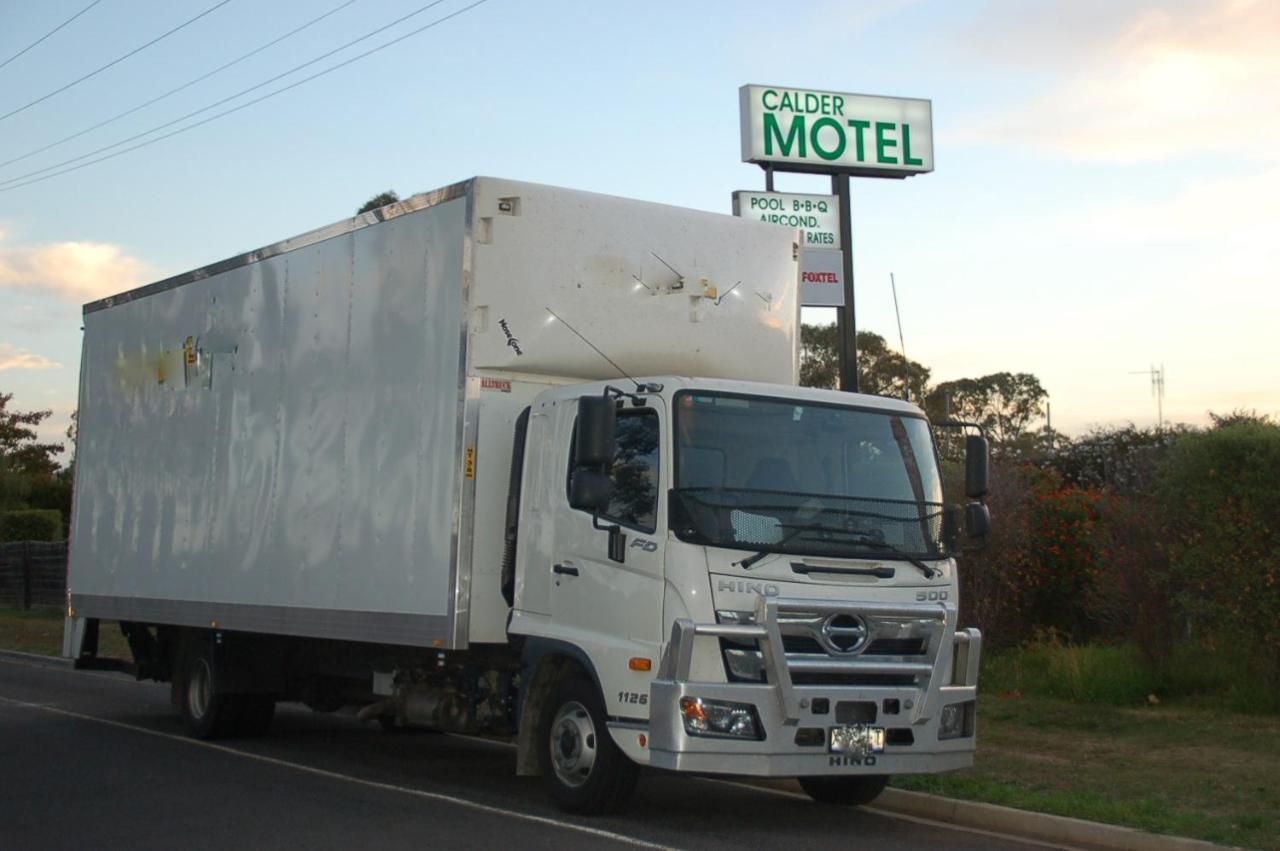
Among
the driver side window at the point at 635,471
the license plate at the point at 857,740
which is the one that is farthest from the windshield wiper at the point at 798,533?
the license plate at the point at 857,740

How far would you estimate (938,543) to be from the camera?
9.73 meters

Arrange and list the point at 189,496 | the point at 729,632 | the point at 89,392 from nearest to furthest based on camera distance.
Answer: the point at 729,632 < the point at 189,496 < the point at 89,392

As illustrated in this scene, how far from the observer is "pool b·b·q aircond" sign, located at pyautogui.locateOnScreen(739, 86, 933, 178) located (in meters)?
20.4

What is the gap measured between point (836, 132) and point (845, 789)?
1192 centimetres

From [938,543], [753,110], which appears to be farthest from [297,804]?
[753,110]

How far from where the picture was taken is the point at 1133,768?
37.3 ft

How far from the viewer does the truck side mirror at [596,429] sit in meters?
9.10

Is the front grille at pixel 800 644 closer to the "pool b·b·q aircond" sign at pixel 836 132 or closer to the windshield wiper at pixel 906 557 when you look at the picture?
the windshield wiper at pixel 906 557

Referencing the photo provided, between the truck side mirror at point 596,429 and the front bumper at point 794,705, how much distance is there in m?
1.14

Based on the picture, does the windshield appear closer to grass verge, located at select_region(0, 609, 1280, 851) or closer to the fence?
grass verge, located at select_region(0, 609, 1280, 851)

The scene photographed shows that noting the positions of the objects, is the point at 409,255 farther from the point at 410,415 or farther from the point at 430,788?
the point at 430,788

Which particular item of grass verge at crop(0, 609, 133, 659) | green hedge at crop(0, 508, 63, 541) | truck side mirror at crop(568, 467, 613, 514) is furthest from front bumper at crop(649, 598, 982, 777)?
green hedge at crop(0, 508, 63, 541)

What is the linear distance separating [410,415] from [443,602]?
1.44 metres

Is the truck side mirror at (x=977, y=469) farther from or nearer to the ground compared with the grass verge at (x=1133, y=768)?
farther from the ground
